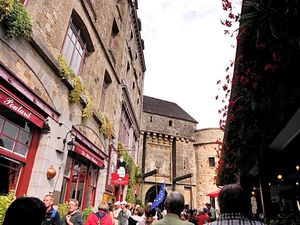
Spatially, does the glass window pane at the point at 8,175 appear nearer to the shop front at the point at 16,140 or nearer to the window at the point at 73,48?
the shop front at the point at 16,140

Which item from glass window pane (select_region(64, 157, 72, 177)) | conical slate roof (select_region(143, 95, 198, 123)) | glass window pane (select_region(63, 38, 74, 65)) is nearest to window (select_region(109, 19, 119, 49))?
glass window pane (select_region(63, 38, 74, 65))

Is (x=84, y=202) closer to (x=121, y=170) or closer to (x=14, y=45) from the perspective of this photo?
(x=121, y=170)

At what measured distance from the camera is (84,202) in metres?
7.58

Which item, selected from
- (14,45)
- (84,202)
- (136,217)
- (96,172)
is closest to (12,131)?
(14,45)

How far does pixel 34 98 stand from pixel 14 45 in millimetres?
1076

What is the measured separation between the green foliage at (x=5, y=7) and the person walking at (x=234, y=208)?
449 centimetres

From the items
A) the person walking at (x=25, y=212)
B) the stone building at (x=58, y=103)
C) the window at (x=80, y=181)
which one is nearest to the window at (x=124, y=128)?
the stone building at (x=58, y=103)

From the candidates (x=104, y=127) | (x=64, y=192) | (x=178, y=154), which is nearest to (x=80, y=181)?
(x=64, y=192)

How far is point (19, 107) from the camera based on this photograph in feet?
13.9

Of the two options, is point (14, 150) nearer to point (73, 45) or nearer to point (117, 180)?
point (73, 45)

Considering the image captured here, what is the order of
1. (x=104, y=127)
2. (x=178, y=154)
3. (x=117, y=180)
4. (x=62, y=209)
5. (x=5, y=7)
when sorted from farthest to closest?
(x=178, y=154)
(x=117, y=180)
(x=104, y=127)
(x=62, y=209)
(x=5, y=7)

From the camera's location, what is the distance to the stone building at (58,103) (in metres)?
4.36

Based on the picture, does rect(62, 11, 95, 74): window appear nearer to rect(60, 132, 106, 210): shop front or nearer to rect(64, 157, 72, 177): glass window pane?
rect(60, 132, 106, 210): shop front

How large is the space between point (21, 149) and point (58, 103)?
1.49 meters
